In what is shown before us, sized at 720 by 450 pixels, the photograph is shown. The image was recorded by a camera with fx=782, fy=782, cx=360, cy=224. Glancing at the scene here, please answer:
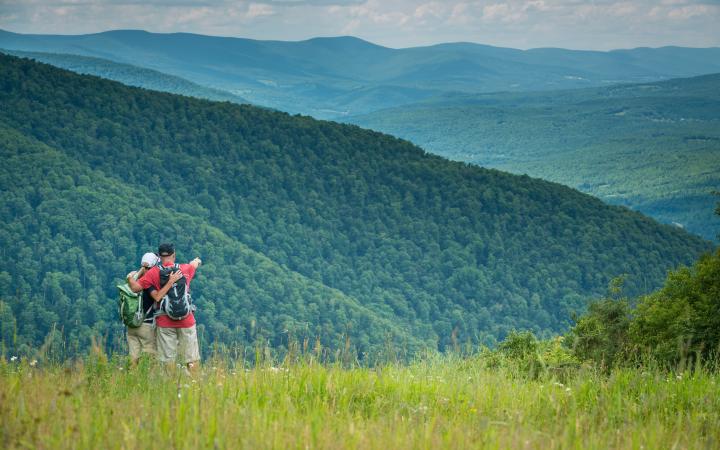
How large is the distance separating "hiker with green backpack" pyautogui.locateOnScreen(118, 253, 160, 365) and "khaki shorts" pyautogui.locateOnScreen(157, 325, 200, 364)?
0.46ft

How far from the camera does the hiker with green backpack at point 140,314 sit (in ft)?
30.7

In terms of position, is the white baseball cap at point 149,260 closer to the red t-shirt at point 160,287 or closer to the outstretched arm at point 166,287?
the red t-shirt at point 160,287

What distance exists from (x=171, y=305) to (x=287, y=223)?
112227mm

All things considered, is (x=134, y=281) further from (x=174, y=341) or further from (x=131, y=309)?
(x=174, y=341)

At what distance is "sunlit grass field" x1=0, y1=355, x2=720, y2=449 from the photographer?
4641 millimetres

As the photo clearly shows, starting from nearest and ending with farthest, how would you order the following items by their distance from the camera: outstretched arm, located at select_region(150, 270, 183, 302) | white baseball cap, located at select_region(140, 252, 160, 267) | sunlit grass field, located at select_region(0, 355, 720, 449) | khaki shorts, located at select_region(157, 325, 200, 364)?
sunlit grass field, located at select_region(0, 355, 720, 449) → outstretched arm, located at select_region(150, 270, 183, 302) → khaki shorts, located at select_region(157, 325, 200, 364) → white baseball cap, located at select_region(140, 252, 160, 267)

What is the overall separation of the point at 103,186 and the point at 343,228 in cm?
3747

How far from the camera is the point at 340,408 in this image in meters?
6.04

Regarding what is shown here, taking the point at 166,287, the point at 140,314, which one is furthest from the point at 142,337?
the point at 166,287

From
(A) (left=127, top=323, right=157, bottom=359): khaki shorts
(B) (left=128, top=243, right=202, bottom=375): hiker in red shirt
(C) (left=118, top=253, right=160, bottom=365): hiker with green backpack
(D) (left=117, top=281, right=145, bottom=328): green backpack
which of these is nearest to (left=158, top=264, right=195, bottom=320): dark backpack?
(B) (left=128, top=243, right=202, bottom=375): hiker in red shirt

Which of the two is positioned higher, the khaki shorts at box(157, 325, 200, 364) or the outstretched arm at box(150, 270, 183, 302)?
the outstretched arm at box(150, 270, 183, 302)

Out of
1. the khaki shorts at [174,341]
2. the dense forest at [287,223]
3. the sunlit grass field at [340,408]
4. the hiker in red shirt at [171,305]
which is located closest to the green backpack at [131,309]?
the hiker in red shirt at [171,305]

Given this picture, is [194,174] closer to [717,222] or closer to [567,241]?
[567,241]

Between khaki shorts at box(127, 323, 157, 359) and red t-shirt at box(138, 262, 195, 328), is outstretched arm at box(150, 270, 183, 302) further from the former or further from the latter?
khaki shorts at box(127, 323, 157, 359)
